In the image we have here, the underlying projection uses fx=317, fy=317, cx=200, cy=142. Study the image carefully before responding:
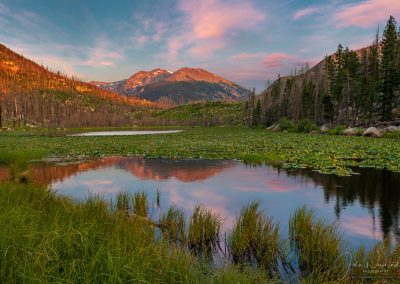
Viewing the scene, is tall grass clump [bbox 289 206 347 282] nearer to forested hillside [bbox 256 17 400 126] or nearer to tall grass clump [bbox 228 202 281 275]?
tall grass clump [bbox 228 202 281 275]

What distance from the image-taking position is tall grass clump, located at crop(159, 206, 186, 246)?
10.1 metres

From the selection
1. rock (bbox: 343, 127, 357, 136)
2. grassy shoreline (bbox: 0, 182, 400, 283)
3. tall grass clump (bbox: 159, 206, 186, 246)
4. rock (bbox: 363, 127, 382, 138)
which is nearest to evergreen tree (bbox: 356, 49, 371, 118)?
rock (bbox: 343, 127, 357, 136)

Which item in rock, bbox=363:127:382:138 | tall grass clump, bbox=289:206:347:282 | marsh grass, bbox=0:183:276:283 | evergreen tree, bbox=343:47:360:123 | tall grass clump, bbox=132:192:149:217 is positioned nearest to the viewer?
marsh grass, bbox=0:183:276:283

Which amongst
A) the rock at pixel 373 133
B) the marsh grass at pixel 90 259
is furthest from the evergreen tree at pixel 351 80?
the marsh grass at pixel 90 259

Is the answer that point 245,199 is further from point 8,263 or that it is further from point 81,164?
point 81,164

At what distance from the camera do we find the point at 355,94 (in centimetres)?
7319

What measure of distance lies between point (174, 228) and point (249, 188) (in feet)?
28.0

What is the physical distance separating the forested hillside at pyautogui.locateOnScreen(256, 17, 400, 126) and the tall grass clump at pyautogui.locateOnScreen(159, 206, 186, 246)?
6205 centimetres

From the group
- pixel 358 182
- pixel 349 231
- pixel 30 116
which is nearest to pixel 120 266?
pixel 349 231

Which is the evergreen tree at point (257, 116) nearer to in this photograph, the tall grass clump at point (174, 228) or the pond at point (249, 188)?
the pond at point (249, 188)

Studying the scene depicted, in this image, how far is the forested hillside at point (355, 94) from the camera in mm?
64375

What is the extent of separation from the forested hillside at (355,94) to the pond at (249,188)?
50145 mm

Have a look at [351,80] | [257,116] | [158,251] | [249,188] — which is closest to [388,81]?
[351,80]

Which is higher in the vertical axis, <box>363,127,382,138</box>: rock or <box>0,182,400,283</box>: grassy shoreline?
<box>363,127,382,138</box>: rock
